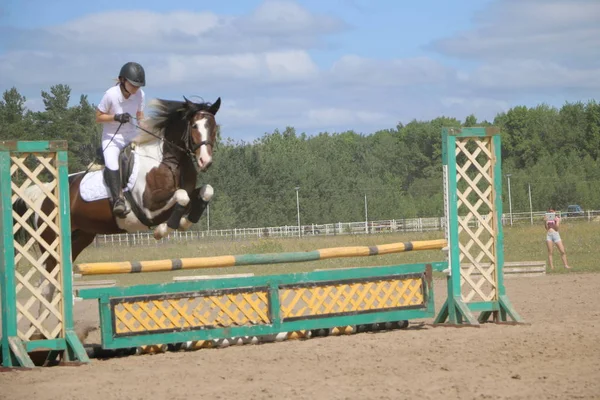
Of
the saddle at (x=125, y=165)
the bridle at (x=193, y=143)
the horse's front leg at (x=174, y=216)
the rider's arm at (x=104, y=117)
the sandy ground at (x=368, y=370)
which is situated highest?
the rider's arm at (x=104, y=117)

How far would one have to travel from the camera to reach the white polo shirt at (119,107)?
27.4 feet

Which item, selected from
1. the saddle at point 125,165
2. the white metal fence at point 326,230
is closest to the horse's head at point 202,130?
the saddle at point 125,165

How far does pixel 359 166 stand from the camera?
76.7m

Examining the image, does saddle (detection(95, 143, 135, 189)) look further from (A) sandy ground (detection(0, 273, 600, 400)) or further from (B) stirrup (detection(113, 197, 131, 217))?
(A) sandy ground (detection(0, 273, 600, 400))

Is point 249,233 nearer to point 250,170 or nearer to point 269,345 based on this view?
point 250,170

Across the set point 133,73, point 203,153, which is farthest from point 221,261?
point 133,73

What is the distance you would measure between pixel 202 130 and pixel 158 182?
2.22 ft

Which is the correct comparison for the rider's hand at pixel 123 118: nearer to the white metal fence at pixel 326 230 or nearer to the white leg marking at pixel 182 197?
the white leg marking at pixel 182 197

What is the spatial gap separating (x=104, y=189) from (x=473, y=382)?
4.38m

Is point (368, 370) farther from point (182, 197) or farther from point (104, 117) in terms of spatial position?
point (104, 117)

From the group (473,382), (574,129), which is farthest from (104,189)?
(574,129)

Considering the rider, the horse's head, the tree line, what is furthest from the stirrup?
the tree line

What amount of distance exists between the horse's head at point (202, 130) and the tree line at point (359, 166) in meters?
21.6

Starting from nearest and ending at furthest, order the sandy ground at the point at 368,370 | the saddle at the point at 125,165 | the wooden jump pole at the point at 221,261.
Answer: the sandy ground at the point at 368,370
the wooden jump pole at the point at 221,261
the saddle at the point at 125,165
